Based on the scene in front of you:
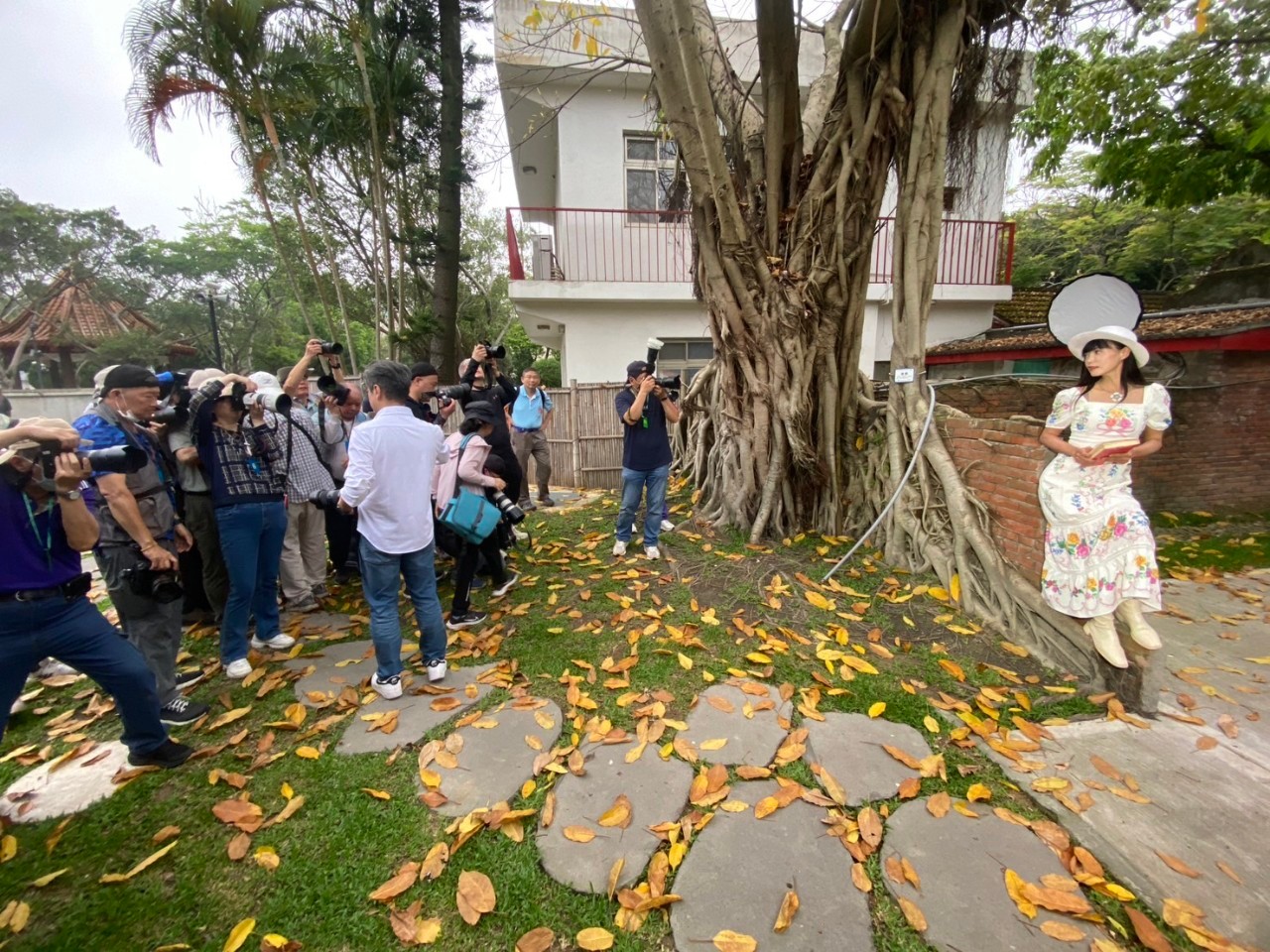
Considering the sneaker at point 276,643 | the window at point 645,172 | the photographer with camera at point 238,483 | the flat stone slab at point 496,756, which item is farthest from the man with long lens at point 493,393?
the window at point 645,172

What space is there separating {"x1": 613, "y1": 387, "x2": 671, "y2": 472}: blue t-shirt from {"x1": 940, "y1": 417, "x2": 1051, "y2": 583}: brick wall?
2225 mm

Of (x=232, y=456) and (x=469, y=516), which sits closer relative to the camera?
(x=232, y=456)

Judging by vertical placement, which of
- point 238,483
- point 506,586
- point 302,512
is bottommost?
point 506,586

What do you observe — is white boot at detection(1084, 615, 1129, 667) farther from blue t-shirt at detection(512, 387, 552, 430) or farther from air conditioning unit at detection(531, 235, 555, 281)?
air conditioning unit at detection(531, 235, 555, 281)

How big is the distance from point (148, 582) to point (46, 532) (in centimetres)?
64

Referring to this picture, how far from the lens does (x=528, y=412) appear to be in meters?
6.55

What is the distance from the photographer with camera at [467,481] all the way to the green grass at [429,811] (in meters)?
0.34

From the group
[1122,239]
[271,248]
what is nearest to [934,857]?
[1122,239]

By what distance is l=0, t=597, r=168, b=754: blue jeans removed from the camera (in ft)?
6.17

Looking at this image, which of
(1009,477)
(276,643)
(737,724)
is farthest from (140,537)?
(1009,477)

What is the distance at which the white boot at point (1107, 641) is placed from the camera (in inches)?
105

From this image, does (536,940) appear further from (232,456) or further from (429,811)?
(232,456)

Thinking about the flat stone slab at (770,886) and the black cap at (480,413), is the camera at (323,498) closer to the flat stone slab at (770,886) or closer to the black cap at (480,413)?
the black cap at (480,413)

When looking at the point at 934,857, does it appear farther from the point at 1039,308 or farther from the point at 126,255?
the point at 126,255
